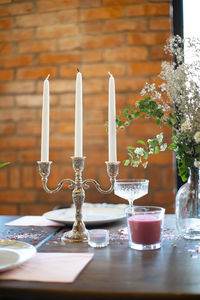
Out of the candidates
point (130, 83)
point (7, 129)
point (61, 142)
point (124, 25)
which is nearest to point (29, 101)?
point (7, 129)

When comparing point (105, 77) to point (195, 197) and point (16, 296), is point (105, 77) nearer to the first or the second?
point (195, 197)

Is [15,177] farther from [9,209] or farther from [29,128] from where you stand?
[29,128]

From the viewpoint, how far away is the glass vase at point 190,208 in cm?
97

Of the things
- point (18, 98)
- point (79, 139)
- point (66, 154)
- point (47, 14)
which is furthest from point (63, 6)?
point (79, 139)

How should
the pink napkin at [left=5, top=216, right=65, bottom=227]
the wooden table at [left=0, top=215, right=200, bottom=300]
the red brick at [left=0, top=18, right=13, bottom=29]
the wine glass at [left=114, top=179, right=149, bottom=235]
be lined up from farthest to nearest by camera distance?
the red brick at [left=0, top=18, right=13, bottom=29]
the pink napkin at [left=5, top=216, right=65, bottom=227]
the wine glass at [left=114, top=179, right=149, bottom=235]
the wooden table at [left=0, top=215, right=200, bottom=300]

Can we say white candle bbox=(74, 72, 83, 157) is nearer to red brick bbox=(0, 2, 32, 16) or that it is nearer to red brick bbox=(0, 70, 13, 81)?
red brick bbox=(0, 70, 13, 81)

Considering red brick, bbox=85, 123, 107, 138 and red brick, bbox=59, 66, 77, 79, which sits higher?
red brick, bbox=59, 66, 77, 79

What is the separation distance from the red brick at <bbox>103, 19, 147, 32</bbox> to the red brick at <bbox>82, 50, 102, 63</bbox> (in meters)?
0.15

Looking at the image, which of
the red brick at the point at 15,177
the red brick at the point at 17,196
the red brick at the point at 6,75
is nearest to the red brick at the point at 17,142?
the red brick at the point at 15,177

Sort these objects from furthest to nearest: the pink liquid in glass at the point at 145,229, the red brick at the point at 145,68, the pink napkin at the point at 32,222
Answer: the red brick at the point at 145,68 < the pink napkin at the point at 32,222 < the pink liquid in glass at the point at 145,229

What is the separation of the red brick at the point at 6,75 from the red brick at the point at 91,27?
554mm

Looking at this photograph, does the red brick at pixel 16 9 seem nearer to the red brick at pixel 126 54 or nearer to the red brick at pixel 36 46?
the red brick at pixel 36 46

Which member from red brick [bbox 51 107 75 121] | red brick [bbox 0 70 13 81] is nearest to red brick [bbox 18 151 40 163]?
red brick [bbox 51 107 75 121]

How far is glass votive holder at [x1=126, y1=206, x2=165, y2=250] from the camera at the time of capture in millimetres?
876
